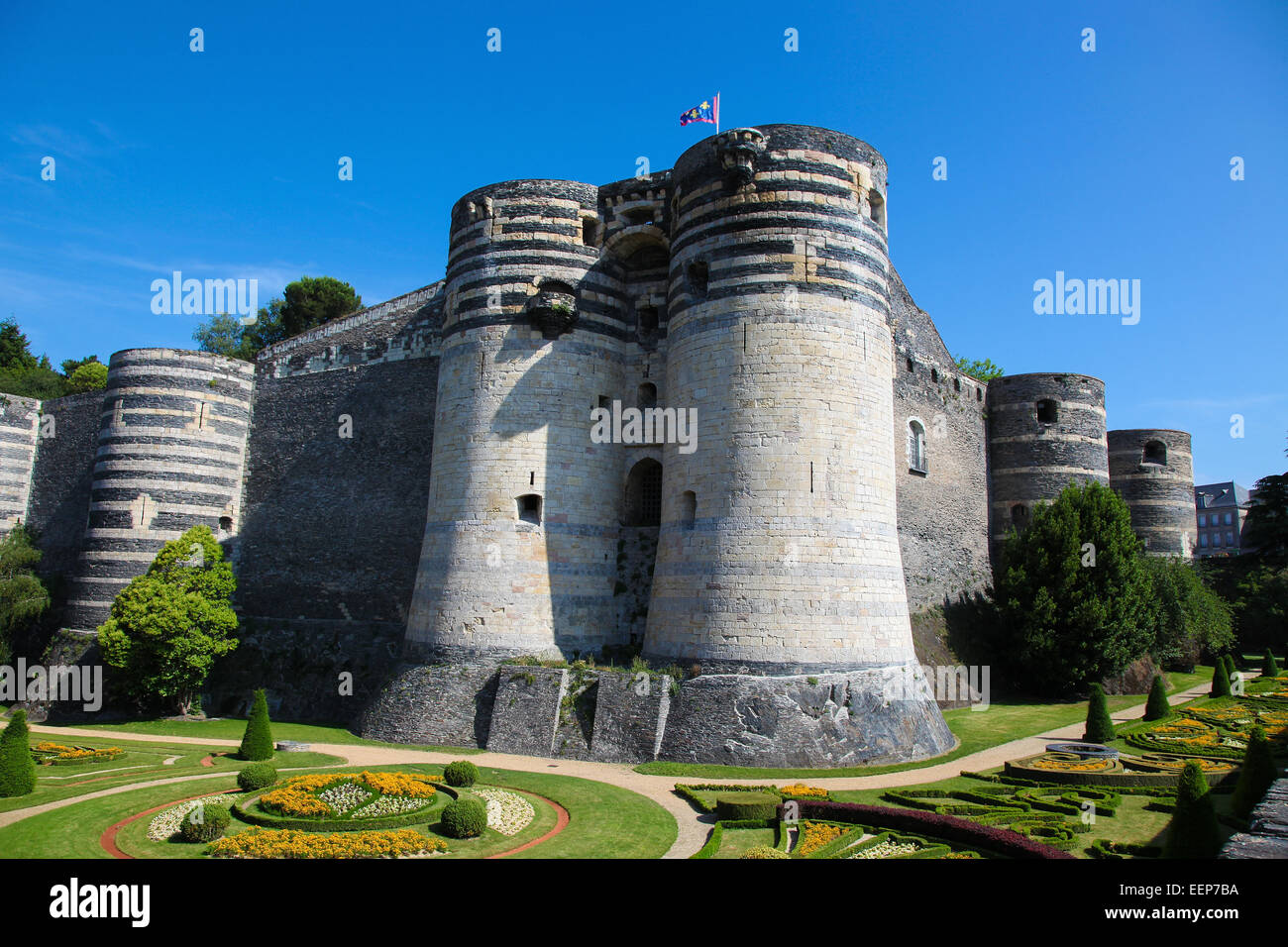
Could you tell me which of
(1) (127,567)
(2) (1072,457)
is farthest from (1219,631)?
(1) (127,567)

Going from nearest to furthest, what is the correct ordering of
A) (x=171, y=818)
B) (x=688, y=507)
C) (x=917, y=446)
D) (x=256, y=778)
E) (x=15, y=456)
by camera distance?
(x=171, y=818)
(x=256, y=778)
(x=688, y=507)
(x=917, y=446)
(x=15, y=456)

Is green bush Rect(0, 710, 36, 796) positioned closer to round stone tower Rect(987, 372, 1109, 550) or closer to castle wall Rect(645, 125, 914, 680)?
castle wall Rect(645, 125, 914, 680)

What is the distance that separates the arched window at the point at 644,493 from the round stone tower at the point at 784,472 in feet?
9.96

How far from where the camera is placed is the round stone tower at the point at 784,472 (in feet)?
65.9

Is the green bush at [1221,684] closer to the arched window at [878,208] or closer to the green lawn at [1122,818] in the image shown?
the green lawn at [1122,818]

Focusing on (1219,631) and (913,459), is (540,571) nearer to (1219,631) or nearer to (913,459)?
(913,459)

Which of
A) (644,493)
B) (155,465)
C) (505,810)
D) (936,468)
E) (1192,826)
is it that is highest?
(936,468)

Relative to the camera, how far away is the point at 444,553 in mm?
24984

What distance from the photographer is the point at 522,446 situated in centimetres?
2497

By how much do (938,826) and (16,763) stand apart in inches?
698

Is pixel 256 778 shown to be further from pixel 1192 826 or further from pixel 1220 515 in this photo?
pixel 1220 515

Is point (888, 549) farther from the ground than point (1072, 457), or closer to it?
closer to it

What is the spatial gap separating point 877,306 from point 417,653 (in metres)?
16.7

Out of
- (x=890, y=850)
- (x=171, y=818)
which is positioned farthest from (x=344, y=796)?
(x=890, y=850)
